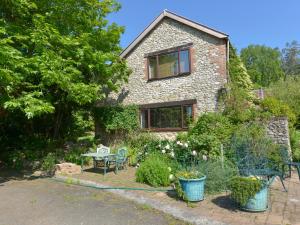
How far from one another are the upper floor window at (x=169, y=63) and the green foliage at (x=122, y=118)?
2.23 metres

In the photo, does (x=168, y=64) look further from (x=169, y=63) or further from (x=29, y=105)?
(x=29, y=105)

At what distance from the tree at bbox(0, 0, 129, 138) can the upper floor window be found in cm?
166

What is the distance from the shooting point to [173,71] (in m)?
14.5

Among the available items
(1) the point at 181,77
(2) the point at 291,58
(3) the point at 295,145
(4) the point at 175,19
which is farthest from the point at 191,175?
(2) the point at 291,58

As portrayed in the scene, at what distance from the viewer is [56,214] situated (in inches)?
239

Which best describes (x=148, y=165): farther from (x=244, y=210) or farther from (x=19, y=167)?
(x=19, y=167)

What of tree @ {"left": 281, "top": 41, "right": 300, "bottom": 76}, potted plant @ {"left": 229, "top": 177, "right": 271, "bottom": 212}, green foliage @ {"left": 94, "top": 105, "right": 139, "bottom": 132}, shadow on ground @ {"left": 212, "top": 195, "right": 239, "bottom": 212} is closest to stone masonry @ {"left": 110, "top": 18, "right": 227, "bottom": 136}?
green foliage @ {"left": 94, "top": 105, "right": 139, "bottom": 132}

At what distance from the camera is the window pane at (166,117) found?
14.2m

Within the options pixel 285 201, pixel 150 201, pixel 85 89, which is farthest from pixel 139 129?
pixel 285 201

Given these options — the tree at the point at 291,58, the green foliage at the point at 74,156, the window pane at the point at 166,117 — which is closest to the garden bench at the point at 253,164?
the window pane at the point at 166,117

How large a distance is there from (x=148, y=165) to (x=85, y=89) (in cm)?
445

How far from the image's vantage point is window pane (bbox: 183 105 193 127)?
44.9ft

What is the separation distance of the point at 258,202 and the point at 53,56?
26.8 feet

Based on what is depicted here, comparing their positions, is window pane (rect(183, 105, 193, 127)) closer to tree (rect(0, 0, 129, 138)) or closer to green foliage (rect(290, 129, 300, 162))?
tree (rect(0, 0, 129, 138))
